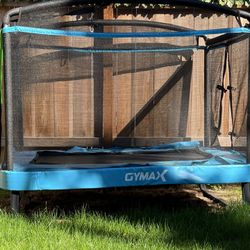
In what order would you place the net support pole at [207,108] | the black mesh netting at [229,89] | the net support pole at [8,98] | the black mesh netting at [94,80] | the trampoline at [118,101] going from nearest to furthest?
the net support pole at [8,98]
the trampoline at [118,101]
the black mesh netting at [94,80]
the black mesh netting at [229,89]
the net support pole at [207,108]

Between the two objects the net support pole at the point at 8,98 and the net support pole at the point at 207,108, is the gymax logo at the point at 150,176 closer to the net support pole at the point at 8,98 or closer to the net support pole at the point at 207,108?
the net support pole at the point at 8,98

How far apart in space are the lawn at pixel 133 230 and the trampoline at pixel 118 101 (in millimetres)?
227

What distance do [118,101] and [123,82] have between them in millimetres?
172

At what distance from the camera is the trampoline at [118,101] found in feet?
12.2

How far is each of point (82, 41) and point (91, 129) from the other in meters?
0.74

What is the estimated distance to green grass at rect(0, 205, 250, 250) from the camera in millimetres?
3008

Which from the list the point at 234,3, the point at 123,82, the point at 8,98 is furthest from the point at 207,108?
the point at 8,98

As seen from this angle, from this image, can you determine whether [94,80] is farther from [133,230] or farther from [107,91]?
[133,230]

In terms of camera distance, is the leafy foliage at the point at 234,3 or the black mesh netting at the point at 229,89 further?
the leafy foliage at the point at 234,3

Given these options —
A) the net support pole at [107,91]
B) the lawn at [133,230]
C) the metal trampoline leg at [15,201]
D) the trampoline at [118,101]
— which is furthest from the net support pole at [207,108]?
the metal trampoline leg at [15,201]

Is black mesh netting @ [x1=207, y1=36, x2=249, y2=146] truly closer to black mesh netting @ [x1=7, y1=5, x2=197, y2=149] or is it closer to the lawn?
black mesh netting @ [x1=7, y1=5, x2=197, y2=149]

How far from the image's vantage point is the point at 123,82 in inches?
186

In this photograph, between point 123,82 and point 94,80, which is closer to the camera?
point 94,80

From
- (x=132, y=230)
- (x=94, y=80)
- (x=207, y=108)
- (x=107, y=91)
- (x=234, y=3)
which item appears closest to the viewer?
(x=132, y=230)
